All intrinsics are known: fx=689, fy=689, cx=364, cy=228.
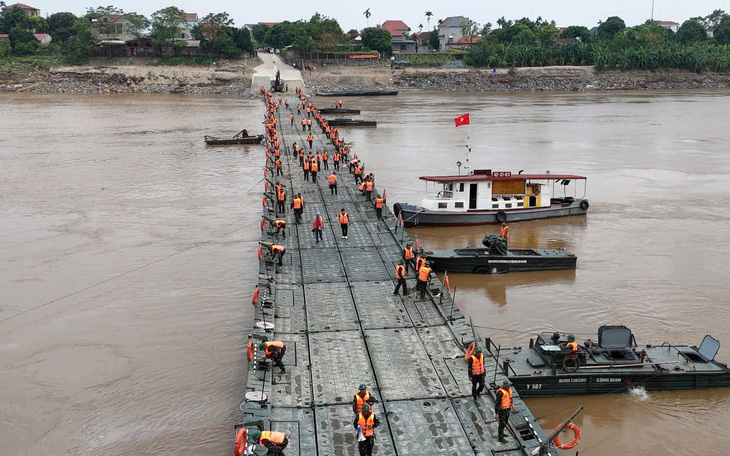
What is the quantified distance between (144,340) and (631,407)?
40.4 feet

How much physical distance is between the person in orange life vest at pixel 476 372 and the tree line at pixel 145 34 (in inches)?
3717

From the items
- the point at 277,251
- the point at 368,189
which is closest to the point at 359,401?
the point at 277,251

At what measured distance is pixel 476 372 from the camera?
13.1m

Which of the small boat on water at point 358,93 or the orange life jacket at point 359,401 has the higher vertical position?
the small boat on water at point 358,93

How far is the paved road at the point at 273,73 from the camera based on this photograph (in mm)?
90688

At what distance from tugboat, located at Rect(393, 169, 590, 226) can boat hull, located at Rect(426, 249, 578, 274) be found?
5.38m

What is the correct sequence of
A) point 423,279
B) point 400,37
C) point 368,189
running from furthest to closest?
1. point 400,37
2. point 368,189
3. point 423,279

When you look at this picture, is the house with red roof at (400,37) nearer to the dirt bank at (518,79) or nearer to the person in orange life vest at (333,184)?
the dirt bank at (518,79)

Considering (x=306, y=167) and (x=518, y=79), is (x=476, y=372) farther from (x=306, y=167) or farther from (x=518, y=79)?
(x=518, y=79)

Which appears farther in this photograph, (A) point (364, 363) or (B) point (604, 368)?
(B) point (604, 368)

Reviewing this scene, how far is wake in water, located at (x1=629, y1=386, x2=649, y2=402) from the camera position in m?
15.5

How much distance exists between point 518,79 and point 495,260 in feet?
279

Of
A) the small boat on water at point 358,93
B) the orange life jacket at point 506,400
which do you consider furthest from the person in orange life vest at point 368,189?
the small boat on water at point 358,93

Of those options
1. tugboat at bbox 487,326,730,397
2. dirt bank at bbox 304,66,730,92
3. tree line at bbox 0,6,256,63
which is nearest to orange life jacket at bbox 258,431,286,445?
tugboat at bbox 487,326,730,397
